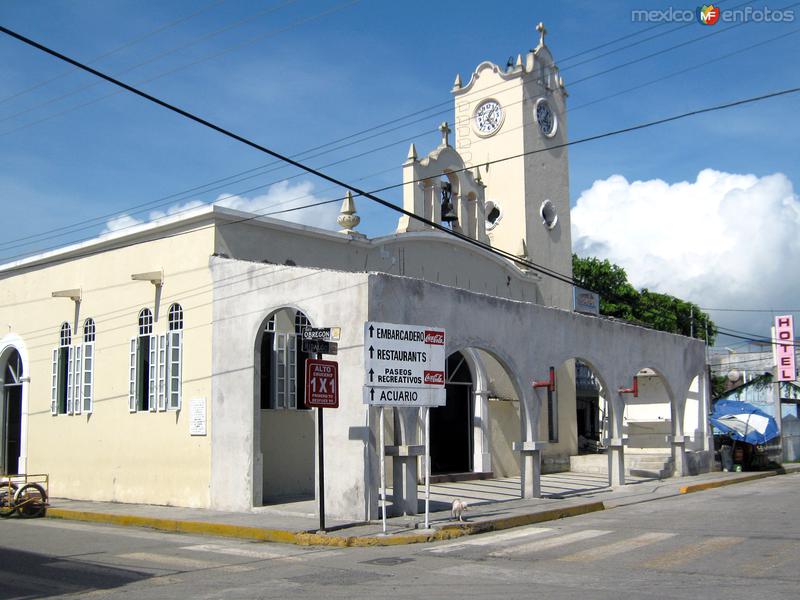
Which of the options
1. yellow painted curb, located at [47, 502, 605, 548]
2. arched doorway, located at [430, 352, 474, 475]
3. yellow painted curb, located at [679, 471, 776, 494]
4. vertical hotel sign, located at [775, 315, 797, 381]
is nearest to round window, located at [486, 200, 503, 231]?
arched doorway, located at [430, 352, 474, 475]

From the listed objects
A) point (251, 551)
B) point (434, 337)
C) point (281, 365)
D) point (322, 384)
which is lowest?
point (251, 551)

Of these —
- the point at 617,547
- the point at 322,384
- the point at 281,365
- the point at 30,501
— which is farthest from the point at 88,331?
the point at 617,547

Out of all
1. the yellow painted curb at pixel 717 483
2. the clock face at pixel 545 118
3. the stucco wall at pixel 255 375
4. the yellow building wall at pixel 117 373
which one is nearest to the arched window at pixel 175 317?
the yellow building wall at pixel 117 373

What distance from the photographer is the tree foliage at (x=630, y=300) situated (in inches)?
2071

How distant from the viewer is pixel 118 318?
2112 cm

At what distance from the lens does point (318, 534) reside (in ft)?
45.6

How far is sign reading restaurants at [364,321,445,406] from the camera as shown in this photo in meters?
14.4

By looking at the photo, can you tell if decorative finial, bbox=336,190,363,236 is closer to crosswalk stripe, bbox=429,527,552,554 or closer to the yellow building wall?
the yellow building wall

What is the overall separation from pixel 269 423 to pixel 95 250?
22.3 ft

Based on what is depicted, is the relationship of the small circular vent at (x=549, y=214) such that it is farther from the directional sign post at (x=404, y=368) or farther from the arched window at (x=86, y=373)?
the directional sign post at (x=404, y=368)

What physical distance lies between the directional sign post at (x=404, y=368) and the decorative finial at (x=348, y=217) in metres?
8.04

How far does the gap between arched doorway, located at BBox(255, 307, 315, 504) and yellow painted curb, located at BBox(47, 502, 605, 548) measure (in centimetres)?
324

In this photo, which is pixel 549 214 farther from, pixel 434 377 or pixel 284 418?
pixel 434 377

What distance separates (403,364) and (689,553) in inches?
210
